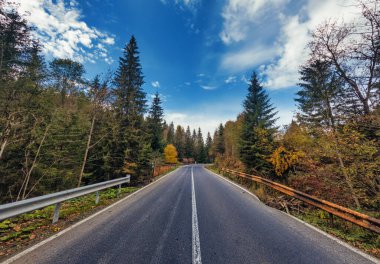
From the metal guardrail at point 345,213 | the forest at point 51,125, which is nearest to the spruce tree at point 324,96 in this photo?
the metal guardrail at point 345,213

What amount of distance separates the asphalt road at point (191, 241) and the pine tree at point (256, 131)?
10208mm

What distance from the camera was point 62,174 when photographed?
39.3ft

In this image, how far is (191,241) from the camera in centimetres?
347

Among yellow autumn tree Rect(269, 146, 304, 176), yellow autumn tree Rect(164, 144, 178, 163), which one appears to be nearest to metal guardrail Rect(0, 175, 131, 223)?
yellow autumn tree Rect(269, 146, 304, 176)

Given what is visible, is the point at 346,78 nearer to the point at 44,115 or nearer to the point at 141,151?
the point at 141,151

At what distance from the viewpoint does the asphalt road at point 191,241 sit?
2841mm

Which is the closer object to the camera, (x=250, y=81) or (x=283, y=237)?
(x=283, y=237)

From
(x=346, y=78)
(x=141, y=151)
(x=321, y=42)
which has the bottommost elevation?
Result: (x=141, y=151)

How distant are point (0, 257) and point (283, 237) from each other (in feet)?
18.1

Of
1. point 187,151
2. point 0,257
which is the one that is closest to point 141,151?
point 0,257

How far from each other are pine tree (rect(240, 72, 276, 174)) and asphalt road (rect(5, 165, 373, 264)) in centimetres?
1021

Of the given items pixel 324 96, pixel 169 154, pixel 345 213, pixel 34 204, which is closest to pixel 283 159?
pixel 324 96

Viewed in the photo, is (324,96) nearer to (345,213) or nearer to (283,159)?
(283,159)

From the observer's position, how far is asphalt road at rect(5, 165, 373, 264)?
2841 mm
